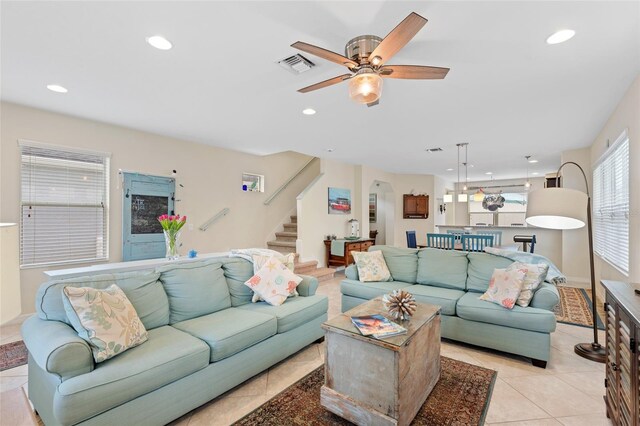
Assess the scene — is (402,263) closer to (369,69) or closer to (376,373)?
(376,373)

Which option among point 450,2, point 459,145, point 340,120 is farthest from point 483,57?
point 459,145

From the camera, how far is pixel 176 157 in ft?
16.6

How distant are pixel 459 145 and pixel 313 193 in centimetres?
302

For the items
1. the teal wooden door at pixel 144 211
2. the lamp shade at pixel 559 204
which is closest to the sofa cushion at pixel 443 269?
the lamp shade at pixel 559 204

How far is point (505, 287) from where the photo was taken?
115 inches

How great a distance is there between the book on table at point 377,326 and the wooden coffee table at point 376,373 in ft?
0.11

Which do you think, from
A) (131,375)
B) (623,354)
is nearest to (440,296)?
(623,354)

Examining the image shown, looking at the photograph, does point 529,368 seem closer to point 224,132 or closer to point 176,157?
point 224,132

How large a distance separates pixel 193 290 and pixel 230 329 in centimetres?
59

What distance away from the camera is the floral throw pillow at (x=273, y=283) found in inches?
114

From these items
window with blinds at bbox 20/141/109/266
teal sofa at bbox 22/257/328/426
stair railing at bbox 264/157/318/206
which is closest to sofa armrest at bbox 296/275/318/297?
teal sofa at bbox 22/257/328/426

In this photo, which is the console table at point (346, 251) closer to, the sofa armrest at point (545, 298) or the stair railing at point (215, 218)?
the stair railing at point (215, 218)

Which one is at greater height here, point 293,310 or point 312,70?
point 312,70

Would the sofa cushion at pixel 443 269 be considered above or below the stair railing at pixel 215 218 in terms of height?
below
